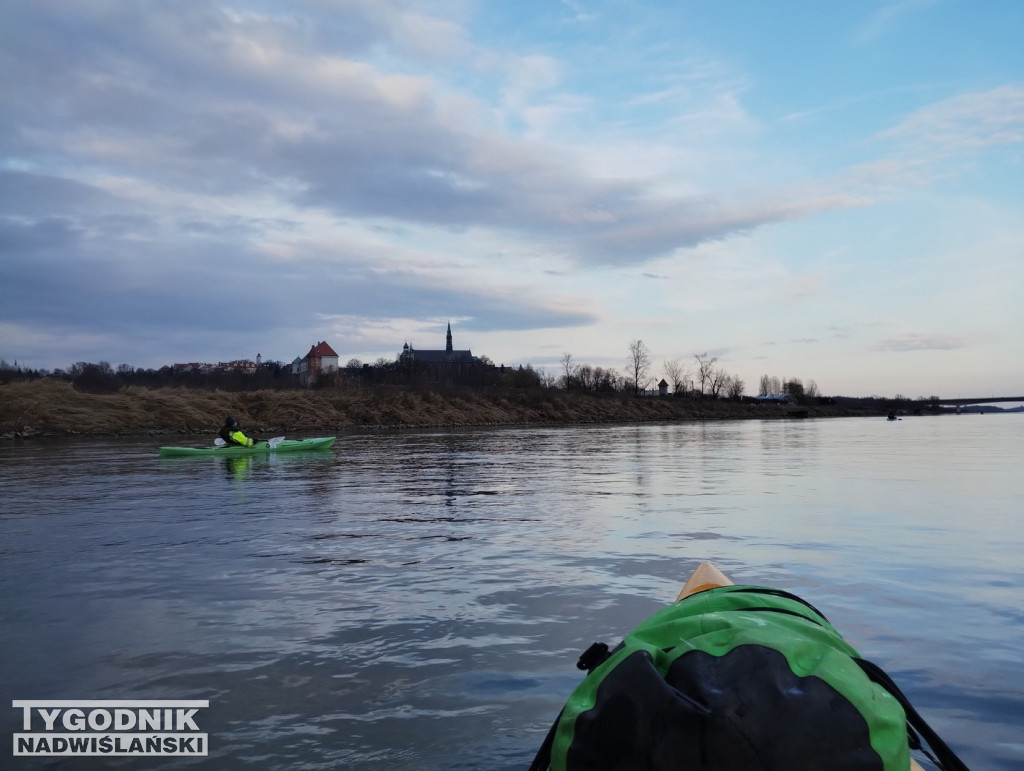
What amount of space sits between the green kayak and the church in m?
54.6

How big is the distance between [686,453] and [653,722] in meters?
24.1

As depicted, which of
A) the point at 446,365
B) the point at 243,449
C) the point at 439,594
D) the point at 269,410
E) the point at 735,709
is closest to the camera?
the point at 735,709

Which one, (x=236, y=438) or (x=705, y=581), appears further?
(x=236, y=438)

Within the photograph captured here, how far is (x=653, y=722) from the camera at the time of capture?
1961mm

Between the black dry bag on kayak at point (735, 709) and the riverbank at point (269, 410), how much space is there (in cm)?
3989

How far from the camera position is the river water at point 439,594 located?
12.9ft

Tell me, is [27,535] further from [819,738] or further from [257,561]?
[819,738]

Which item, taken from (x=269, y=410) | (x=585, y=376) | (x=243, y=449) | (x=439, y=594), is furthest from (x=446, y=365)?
(x=439, y=594)

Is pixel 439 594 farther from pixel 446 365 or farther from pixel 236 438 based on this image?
pixel 446 365

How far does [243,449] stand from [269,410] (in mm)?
22254

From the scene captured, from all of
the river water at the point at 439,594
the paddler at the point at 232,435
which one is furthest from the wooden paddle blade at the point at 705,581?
Result: the paddler at the point at 232,435

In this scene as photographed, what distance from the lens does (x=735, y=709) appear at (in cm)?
195

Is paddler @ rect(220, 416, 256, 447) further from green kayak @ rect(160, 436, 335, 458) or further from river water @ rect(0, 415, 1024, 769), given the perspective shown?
river water @ rect(0, 415, 1024, 769)

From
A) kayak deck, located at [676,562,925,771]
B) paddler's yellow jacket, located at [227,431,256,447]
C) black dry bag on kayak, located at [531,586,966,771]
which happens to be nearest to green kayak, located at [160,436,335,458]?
paddler's yellow jacket, located at [227,431,256,447]
